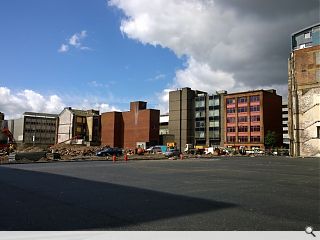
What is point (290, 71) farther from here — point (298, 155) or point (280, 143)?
point (280, 143)

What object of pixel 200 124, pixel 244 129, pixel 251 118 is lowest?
pixel 244 129

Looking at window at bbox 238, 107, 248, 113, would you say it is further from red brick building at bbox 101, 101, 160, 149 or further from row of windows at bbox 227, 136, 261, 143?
red brick building at bbox 101, 101, 160, 149

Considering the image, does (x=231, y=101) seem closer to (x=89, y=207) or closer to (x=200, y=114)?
(x=200, y=114)

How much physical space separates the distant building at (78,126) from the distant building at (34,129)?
11549 mm

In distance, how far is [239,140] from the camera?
111438mm

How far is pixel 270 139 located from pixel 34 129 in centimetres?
9842

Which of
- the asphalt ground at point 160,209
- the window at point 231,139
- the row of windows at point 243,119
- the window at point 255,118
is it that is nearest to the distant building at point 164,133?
the window at point 231,139

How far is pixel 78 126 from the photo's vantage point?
449 feet

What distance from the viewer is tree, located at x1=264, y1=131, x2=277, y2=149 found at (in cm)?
10125

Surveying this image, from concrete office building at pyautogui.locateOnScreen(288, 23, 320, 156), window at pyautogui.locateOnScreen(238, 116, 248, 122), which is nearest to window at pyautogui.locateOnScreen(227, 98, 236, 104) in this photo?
window at pyautogui.locateOnScreen(238, 116, 248, 122)

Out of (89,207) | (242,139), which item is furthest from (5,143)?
(242,139)

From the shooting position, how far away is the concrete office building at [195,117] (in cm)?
12268

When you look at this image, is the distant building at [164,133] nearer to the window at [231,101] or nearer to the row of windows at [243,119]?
the row of windows at [243,119]
